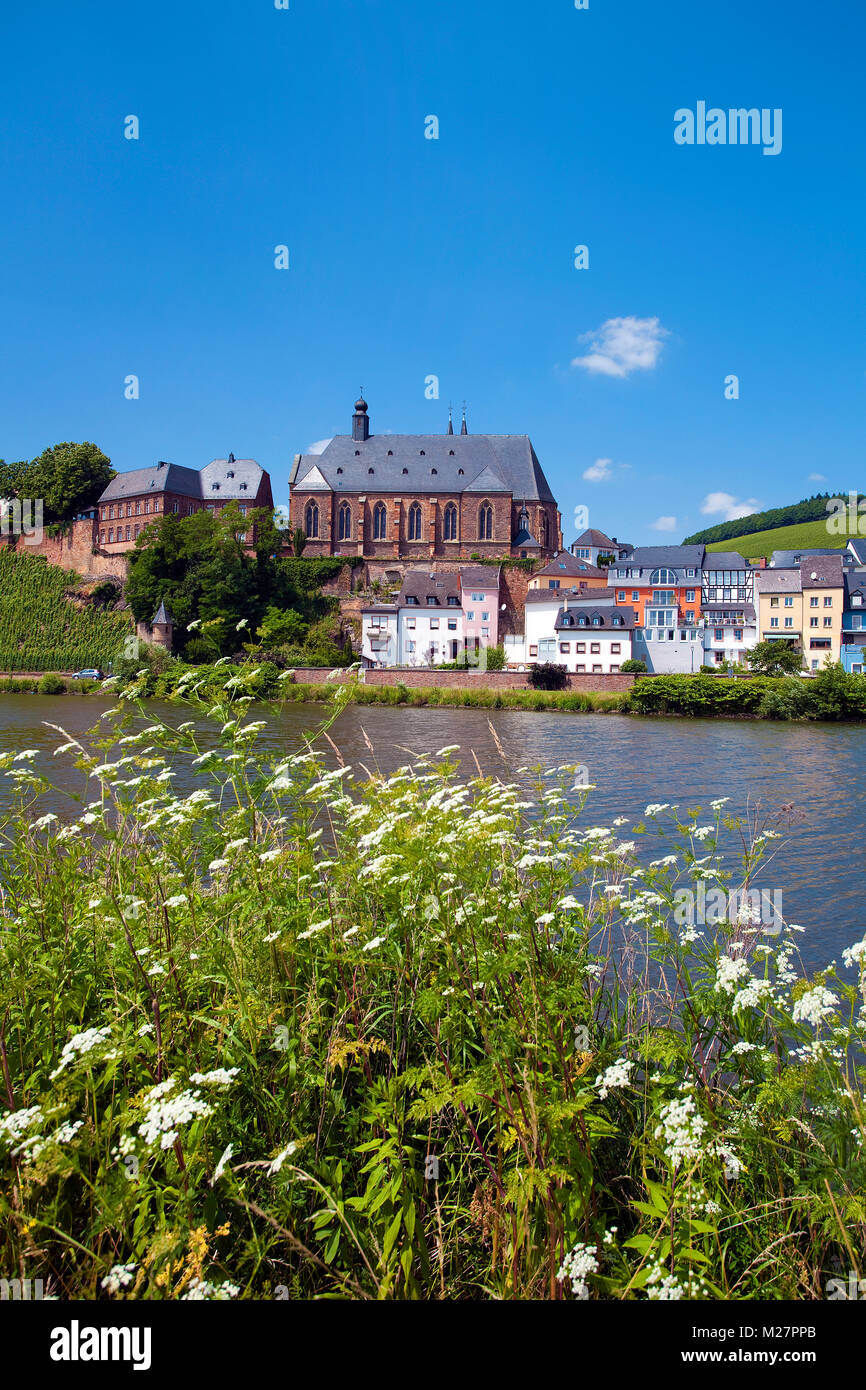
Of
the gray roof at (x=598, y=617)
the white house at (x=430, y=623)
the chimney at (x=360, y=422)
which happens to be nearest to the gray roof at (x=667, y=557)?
the gray roof at (x=598, y=617)

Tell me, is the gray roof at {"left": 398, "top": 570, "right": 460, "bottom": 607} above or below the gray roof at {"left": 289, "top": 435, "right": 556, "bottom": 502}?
below

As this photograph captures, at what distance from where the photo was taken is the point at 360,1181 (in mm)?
3391

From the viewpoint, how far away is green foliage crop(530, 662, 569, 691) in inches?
2306

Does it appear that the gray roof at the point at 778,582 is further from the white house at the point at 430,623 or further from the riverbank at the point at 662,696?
the white house at the point at 430,623

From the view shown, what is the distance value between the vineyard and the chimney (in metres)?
34.7

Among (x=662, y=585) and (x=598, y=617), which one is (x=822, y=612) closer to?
(x=662, y=585)

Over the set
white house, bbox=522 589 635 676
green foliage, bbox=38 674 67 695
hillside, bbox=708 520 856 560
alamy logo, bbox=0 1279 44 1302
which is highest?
hillside, bbox=708 520 856 560

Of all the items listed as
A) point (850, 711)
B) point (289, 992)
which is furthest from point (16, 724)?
point (850, 711)

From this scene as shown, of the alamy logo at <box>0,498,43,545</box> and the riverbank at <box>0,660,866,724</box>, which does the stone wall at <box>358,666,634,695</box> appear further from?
the alamy logo at <box>0,498,43,545</box>

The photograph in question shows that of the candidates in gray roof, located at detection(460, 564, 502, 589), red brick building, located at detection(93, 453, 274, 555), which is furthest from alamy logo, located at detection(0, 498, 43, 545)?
gray roof, located at detection(460, 564, 502, 589)

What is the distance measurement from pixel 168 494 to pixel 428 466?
28.0 meters

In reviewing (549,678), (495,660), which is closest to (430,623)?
(495,660)
